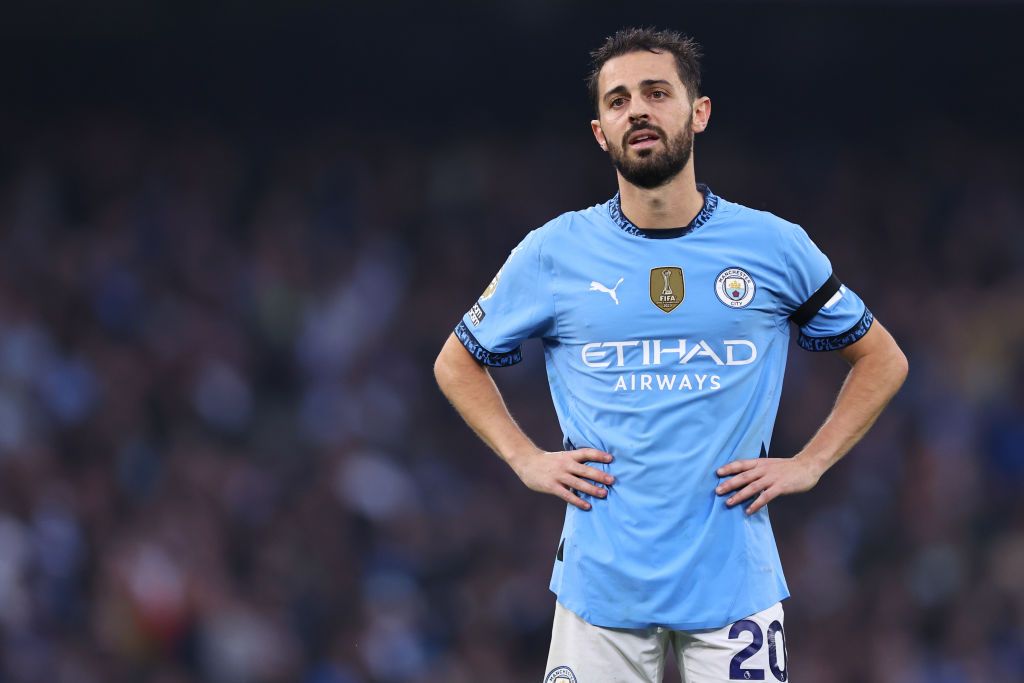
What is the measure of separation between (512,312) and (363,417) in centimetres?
707

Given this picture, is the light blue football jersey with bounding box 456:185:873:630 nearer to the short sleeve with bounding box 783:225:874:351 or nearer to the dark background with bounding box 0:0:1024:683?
the short sleeve with bounding box 783:225:874:351

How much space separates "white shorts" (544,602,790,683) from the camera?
3641mm

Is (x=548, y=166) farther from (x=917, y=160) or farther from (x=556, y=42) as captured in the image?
(x=917, y=160)

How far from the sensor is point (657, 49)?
3.86m

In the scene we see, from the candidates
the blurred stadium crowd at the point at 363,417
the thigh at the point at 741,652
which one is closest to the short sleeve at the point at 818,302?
the thigh at the point at 741,652

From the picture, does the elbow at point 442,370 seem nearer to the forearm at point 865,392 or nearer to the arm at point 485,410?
the arm at point 485,410

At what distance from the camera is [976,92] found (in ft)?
45.6

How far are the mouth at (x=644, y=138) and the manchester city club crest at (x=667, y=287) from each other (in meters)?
0.32

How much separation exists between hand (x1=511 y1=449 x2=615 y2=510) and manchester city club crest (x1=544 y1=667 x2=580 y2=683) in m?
0.42

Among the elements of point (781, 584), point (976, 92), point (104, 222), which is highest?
point (976, 92)

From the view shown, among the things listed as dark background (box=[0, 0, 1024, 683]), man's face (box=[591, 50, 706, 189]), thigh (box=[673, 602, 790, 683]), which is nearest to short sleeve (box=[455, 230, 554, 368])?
man's face (box=[591, 50, 706, 189])

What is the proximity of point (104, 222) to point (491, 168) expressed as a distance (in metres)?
3.55

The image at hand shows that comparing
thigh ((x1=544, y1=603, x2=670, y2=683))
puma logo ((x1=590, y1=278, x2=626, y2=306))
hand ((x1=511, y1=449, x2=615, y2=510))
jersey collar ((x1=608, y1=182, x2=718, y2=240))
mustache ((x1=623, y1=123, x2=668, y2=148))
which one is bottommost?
thigh ((x1=544, y1=603, x2=670, y2=683))

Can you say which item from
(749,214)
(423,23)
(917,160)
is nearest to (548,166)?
(423,23)
